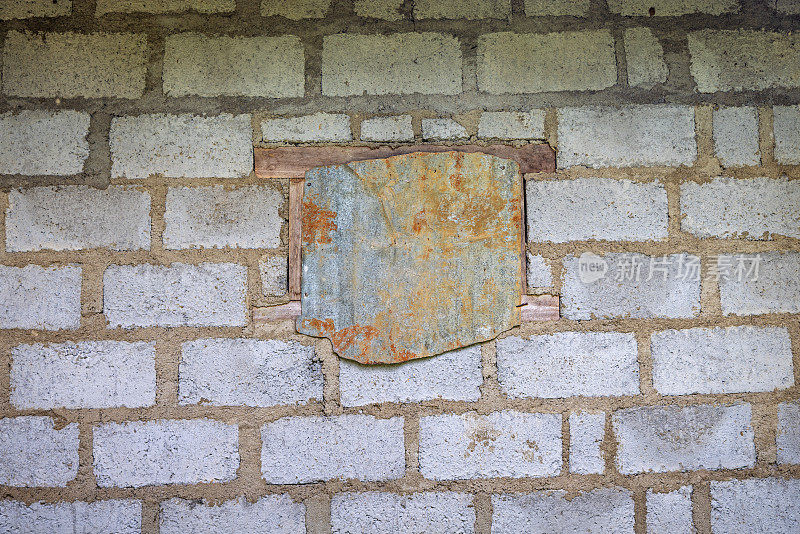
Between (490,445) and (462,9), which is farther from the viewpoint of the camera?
(462,9)

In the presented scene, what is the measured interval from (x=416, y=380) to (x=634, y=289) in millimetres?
735

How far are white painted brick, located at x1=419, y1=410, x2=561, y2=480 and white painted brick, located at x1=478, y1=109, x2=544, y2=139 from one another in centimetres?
86

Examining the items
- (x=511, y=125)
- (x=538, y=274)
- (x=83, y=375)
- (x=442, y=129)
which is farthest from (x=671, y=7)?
(x=83, y=375)

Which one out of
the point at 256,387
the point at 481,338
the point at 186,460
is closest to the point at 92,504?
the point at 186,460

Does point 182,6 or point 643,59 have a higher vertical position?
point 182,6

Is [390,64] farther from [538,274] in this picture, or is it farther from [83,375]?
[83,375]

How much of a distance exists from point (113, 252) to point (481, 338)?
1149 millimetres

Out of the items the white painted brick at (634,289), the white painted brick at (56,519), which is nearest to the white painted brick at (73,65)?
the white painted brick at (56,519)

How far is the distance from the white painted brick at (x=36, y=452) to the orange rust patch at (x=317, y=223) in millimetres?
894

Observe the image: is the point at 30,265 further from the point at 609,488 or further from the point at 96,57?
the point at 609,488

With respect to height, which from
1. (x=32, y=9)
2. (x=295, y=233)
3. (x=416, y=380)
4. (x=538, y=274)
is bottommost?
(x=416, y=380)

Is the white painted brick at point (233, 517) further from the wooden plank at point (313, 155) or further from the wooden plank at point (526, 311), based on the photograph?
the wooden plank at point (313, 155)

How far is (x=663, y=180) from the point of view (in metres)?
1.68

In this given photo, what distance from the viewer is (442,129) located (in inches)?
65.6
